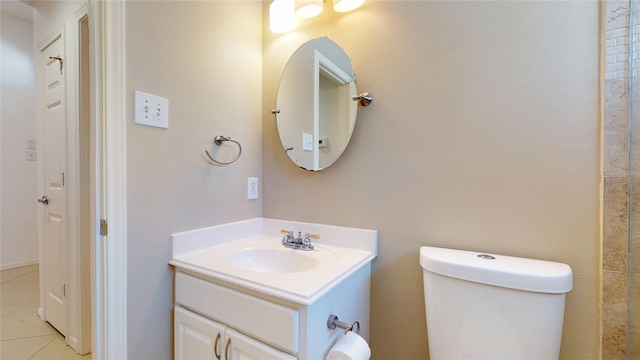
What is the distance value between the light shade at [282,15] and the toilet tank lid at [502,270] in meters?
1.20

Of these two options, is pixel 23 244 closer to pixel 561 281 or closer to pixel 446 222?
pixel 446 222

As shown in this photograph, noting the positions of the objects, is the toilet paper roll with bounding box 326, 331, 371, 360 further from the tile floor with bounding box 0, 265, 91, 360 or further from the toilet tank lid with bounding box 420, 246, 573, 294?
the tile floor with bounding box 0, 265, 91, 360

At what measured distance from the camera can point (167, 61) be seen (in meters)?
0.97

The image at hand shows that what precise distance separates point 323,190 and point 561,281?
86cm

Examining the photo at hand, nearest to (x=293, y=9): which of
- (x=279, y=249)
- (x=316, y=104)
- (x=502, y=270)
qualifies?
(x=316, y=104)

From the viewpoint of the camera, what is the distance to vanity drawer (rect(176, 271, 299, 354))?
689 mm

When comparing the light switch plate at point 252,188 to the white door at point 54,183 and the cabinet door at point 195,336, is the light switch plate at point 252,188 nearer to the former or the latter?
the cabinet door at point 195,336

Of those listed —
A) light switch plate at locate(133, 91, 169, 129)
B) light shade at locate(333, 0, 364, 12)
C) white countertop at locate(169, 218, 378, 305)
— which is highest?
light shade at locate(333, 0, 364, 12)

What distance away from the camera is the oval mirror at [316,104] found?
3.78 feet

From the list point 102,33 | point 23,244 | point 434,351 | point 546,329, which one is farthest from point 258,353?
point 23,244

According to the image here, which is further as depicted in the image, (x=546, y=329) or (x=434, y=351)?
(x=434, y=351)

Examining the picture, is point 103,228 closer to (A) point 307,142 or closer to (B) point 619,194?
(A) point 307,142

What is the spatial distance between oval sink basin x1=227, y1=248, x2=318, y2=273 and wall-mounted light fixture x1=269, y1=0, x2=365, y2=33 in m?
1.08

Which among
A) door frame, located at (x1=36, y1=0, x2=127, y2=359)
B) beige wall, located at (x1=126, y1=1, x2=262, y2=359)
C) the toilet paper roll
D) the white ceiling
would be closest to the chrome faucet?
beige wall, located at (x1=126, y1=1, x2=262, y2=359)
